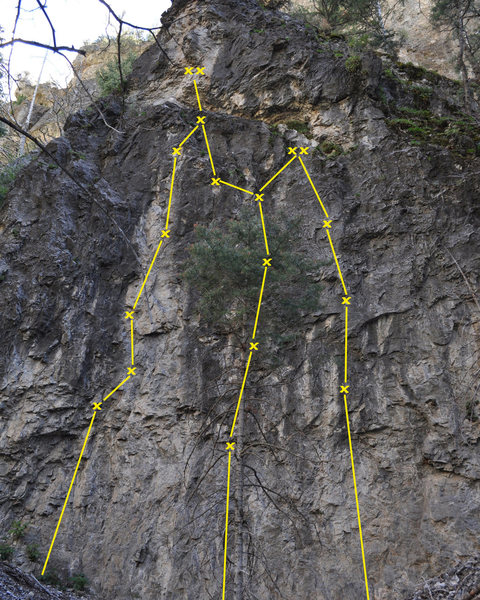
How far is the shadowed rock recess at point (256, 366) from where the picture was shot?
9609mm

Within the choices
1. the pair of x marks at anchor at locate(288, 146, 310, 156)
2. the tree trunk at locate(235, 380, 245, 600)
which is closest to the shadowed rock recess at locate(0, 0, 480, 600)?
the pair of x marks at anchor at locate(288, 146, 310, 156)

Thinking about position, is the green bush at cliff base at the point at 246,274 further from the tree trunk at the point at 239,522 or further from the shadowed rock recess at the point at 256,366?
the tree trunk at the point at 239,522

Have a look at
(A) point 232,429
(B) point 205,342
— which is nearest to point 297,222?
(B) point 205,342

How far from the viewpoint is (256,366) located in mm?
11047

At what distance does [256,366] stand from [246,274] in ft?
8.55

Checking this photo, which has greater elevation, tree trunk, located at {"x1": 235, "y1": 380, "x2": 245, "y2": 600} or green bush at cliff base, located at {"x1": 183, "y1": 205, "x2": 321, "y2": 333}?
green bush at cliff base, located at {"x1": 183, "y1": 205, "x2": 321, "y2": 333}

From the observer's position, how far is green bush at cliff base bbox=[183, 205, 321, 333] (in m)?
9.26

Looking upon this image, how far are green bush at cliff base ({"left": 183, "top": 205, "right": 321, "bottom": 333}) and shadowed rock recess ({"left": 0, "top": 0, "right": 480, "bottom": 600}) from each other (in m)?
0.92

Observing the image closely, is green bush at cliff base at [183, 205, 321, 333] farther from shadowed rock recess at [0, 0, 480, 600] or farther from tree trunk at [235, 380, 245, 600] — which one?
tree trunk at [235, 380, 245, 600]

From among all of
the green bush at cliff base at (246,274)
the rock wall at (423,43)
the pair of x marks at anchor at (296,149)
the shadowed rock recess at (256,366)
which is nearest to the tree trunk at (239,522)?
the shadowed rock recess at (256,366)

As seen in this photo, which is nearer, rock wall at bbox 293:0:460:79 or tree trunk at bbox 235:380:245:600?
tree trunk at bbox 235:380:245:600

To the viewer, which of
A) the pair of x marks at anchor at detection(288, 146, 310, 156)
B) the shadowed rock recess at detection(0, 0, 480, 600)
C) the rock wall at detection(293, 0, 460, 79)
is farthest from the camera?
the rock wall at detection(293, 0, 460, 79)

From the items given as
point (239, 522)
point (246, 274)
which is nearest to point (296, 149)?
point (246, 274)

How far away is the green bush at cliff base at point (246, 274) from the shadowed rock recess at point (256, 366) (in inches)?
36.3
